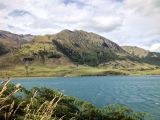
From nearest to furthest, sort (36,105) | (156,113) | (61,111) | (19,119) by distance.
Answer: (19,119)
(36,105)
(61,111)
(156,113)

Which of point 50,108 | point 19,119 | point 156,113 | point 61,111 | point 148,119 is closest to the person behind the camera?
point 50,108

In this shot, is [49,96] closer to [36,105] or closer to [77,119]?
[77,119]

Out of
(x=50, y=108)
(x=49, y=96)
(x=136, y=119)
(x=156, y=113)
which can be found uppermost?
(x=50, y=108)

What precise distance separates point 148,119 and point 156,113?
2004 cm

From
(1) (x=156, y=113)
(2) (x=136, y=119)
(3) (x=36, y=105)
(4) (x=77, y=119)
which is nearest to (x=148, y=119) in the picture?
(1) (x=156, y=113)

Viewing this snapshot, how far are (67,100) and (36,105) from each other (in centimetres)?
1314

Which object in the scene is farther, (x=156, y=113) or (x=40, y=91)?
(x=156, y=113)

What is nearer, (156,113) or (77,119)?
(77,119)

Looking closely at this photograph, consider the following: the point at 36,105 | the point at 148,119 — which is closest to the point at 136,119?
the point at 36,105

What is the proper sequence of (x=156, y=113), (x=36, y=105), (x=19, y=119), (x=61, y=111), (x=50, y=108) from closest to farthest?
(x=50, y=108) → (x=19, y=119) → (x=36, y=105) → (x=61, y=111) → (x=156, y=113)

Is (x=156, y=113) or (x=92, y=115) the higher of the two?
(x=92, y=115)

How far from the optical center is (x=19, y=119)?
25.9m

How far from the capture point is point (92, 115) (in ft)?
157

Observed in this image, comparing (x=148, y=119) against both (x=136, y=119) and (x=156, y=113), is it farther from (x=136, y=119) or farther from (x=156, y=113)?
(x=136, y=119)
